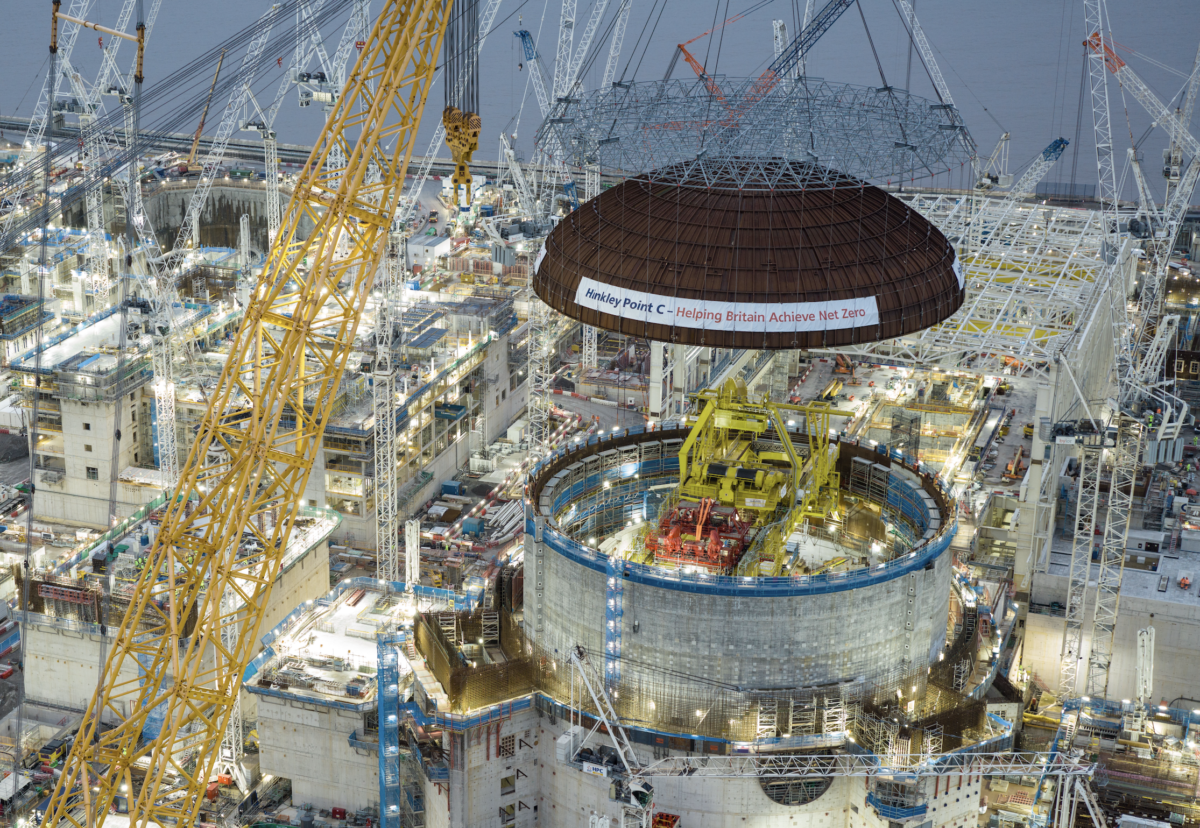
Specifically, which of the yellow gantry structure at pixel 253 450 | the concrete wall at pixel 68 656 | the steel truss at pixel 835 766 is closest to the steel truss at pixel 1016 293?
the steel truss at pixel 835 766

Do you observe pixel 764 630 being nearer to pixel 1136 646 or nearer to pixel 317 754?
pixel 317 754

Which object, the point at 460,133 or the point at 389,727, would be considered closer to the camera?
the point at 389,727

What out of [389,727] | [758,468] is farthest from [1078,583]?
[389,727]

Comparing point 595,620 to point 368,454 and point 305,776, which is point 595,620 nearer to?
point 305,776

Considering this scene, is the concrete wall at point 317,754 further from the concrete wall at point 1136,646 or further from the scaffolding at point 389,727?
the concrete wall at point 1136,646

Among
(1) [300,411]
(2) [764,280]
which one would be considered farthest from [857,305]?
(1) [300,411]

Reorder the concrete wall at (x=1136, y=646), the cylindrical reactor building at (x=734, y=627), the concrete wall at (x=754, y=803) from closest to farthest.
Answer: the cylindrical reactor building at (x=734, y=627) → the concrete wall at (x=754, y=803) → the concrete wall at (x=1136, y=646)
